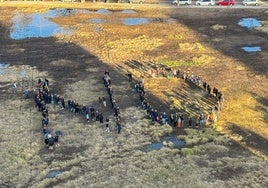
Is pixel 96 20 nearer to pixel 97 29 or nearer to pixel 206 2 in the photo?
pixel 97 29

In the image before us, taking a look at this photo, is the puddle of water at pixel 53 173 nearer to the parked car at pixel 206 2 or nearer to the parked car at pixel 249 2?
the parked car at pixel 206 2

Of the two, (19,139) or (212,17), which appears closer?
(19,139)

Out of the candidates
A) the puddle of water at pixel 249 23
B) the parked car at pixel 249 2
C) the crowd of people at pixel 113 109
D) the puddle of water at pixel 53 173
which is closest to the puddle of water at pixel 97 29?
the crowd of people at pixel 113 109

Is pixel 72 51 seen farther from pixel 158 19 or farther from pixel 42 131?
pixel 42 131

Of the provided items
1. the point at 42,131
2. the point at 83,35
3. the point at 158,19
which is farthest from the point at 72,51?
the point at 42,131

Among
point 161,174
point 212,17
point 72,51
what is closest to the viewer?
point 161,174

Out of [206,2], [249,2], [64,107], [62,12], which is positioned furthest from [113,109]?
[249,2]

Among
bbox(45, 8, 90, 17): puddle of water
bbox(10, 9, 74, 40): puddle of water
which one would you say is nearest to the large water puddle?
bbox(10, 9, 74, 40): puddle of water
